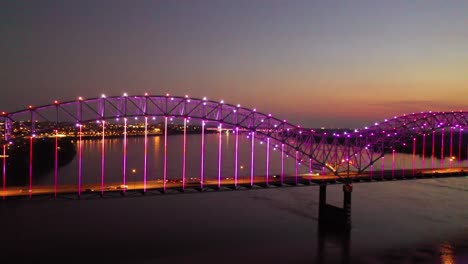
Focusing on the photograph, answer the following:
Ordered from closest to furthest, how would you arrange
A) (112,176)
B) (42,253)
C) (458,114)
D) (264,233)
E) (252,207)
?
1. (42,253)
2. (264,233)
3. (252,207)
4. (458,114)
5. (112,176)

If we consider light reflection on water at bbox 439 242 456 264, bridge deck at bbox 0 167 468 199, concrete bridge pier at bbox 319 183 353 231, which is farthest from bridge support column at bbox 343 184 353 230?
light reflection on water at bbox 439 242 456 264

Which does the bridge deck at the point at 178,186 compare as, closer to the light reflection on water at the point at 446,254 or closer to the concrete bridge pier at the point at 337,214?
the concrete bridge pier at the point at 337,214

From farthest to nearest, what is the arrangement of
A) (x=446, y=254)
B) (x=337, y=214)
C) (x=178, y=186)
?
1. (x=337, y=214)
2. (x=178, y=186)
3. (x=446, y=254)

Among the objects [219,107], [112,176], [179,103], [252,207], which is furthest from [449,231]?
[112,176]

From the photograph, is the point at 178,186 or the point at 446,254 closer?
the point at 446,254

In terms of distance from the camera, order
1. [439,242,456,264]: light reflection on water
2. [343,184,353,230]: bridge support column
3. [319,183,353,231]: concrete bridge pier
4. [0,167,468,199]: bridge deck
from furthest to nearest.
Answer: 1. [319,183,353,231]: concrete bridge pier
2. [343,184,353,230]: bridge support column
3. [0,167,468,199]: bridge deck
4. [439,242,456,264]: light reflection on water

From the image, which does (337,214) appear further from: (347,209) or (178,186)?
(178,186)

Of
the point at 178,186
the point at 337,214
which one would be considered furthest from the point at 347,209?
the point at 178,186

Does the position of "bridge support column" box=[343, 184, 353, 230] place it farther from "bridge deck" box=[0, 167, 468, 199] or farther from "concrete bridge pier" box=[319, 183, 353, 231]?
"bridge deck" box=[0, 167, 468, 199]

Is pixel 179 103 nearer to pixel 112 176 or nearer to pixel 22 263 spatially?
pixel 22 263
